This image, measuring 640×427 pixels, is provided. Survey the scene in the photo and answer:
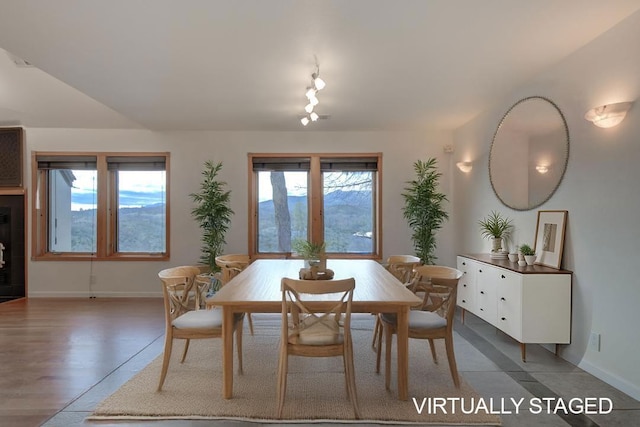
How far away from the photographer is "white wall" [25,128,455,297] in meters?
5.73

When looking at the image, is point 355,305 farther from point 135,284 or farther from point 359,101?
point 135,284

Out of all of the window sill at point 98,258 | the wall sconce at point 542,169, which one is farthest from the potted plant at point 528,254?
the window sill at point 98,258

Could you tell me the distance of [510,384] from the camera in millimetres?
2746

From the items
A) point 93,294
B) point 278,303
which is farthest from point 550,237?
point 93,294

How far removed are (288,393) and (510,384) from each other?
5.48ft

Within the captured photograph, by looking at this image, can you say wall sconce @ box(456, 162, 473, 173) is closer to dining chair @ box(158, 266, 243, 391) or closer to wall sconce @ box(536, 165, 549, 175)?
wall sconce @ box(536, 165, 549, 175)

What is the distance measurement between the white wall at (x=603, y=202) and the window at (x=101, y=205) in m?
5.30

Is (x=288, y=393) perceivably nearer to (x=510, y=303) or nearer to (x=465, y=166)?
(x=510, y=303)

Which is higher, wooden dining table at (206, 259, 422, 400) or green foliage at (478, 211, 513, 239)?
green foliage at (478, 211, 513, 239)

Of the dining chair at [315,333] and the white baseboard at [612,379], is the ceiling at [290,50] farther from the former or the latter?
the white baseboard at [612,379]

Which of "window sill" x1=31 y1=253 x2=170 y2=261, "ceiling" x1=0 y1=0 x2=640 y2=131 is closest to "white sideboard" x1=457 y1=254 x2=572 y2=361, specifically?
"ceiling" x1=0 y1=0 x2=640 y2=131

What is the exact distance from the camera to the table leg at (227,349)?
2.41 metres

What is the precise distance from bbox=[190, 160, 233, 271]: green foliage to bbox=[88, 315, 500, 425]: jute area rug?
214 cm

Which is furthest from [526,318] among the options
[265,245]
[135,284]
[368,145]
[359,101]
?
[135,284]
